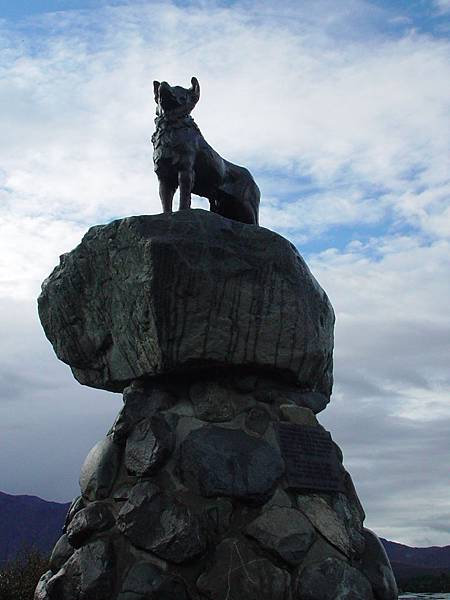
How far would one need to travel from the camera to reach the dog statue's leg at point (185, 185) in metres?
5.44

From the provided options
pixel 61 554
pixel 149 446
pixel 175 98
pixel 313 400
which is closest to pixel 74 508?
pixel 61 554

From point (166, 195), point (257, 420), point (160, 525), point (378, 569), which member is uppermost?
point (166, 195)

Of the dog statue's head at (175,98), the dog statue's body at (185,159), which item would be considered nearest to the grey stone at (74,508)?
the dog statue's body at (185,159)

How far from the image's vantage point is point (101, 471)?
4.49m

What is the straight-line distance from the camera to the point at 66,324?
5.14 meters

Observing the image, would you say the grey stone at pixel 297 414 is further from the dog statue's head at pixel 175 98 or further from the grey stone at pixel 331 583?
the dog statue's head at pixel 175 98

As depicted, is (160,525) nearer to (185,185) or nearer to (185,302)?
(185,302)

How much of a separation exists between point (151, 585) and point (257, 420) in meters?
1.23

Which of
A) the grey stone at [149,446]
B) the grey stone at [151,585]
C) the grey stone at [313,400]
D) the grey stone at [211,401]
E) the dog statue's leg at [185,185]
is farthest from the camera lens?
the dog statue's leg at [185,185]

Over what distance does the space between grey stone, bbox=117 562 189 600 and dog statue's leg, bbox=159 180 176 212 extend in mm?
2711

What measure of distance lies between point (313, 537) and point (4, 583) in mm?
6059

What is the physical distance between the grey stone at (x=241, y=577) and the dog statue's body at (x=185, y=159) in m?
2.56

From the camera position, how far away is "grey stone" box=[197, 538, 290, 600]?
3.93m

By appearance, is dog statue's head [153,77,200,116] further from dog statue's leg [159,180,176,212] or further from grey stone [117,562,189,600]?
grey stone [117,562,189,600]
